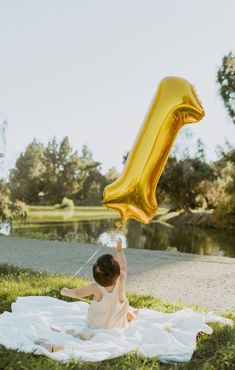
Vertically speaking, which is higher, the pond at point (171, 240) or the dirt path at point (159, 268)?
the pond at point (171, 240)

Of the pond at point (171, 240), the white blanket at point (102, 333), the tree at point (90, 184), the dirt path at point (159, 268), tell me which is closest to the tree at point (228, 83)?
the pond at point (171, 240)

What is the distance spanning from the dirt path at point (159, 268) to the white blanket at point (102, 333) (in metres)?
1.28

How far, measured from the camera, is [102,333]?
3.70m

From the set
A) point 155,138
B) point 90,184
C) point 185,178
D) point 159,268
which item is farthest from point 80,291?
point 90,184

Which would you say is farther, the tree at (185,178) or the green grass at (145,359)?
the tree at (185,178)

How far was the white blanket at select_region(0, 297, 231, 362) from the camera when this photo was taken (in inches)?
133

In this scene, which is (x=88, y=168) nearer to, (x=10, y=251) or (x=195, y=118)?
(x=10, y=251)

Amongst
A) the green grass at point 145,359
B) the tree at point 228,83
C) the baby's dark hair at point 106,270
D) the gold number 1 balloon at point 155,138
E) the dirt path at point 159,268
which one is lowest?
the green grass at point 145,359

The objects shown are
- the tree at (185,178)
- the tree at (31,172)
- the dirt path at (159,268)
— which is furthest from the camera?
the tree at (31,172)

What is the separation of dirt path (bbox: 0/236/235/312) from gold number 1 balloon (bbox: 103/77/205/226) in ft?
6.07

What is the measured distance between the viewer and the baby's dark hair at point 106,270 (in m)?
3.73

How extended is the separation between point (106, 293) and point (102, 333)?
1.01 ft

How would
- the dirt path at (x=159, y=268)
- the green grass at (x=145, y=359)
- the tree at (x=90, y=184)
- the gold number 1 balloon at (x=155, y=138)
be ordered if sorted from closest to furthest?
the green grass at (x=145, y=359), the gold number 1 balloon at (x=155, y=138), the dirt path at (x=159, y=268), the tree at (x=90, y=184)

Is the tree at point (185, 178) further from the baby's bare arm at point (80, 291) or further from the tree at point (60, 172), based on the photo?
the baby's bare arm at point (80, 291)
